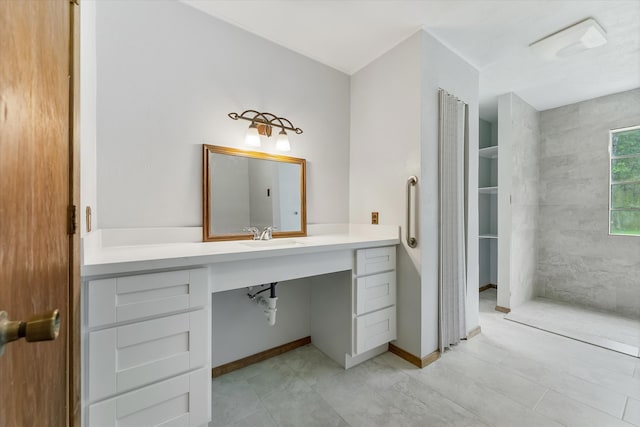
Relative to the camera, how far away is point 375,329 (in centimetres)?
190

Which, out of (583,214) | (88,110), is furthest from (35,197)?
(583,214)

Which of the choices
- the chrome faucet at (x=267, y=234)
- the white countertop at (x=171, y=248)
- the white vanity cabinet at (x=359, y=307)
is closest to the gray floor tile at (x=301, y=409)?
the white vanity cabinet at (x=359, y=307)

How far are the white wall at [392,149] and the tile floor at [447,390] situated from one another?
333 mm

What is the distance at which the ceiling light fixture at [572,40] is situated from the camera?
1.83 metres

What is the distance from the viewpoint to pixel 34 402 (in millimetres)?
467

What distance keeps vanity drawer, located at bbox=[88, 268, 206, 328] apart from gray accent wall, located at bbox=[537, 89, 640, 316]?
4097 mm

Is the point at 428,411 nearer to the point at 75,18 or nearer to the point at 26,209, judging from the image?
the point at 26,209

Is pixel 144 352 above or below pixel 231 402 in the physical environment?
above

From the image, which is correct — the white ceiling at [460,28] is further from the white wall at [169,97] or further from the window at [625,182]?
the window at [625,182]

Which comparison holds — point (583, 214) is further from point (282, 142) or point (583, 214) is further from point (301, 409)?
point (301, 409)

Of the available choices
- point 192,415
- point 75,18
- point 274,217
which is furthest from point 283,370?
point 75,18

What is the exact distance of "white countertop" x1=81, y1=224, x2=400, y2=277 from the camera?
1032 mm

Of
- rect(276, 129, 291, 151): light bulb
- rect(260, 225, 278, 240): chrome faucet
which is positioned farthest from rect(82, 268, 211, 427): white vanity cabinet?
rect(276, 129, 291, 151): light bulb

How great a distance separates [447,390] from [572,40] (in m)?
2.63
